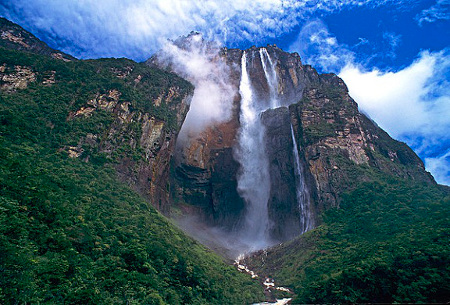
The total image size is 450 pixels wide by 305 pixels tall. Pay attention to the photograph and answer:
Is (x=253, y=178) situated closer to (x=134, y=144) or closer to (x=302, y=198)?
(x=302, y=198)

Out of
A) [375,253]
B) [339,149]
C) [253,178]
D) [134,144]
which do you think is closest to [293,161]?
[339,149]

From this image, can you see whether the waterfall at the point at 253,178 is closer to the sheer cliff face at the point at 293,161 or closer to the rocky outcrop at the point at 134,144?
the sheer cliff face at the point at 293,161

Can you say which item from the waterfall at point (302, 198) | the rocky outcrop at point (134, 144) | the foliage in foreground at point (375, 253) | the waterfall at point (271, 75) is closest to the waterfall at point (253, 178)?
the waterfall at point (302, 198)

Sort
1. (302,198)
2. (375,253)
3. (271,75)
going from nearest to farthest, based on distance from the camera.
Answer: (375,253), (302,198), (271,75)

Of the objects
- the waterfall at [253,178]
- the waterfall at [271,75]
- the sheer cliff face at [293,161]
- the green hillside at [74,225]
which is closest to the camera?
the green hillside at [74,225]

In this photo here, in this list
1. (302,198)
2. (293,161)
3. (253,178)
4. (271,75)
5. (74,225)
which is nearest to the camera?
(74,225)

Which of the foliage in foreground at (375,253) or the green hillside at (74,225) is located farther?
the foliage in foreground at (375,253)

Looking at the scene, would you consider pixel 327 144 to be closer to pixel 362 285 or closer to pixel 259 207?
pixel 259 207
